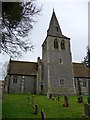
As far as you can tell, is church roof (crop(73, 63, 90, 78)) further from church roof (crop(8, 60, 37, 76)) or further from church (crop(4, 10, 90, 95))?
church roof (crop(8, 60, 37, 76))

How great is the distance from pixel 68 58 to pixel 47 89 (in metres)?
8.71

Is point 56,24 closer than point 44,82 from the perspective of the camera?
No

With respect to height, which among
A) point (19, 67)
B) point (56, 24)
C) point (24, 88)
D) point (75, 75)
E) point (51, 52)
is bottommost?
point (24, 88)

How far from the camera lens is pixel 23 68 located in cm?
3170

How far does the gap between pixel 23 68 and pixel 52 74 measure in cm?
772

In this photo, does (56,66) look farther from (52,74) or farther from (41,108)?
(41,108)

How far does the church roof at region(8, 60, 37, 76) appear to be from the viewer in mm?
30159

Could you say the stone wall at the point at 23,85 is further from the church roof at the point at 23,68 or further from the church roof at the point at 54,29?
the church roof at the point at 54,29

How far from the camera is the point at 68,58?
101 feet

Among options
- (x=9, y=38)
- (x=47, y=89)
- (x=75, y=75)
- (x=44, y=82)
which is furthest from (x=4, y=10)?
(x=75, y=75)

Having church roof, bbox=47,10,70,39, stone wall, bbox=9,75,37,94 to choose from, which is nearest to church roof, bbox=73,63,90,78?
church roof, bbox=47,10,70,39

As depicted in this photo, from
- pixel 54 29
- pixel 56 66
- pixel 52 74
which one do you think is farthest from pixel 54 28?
pixel 52 74

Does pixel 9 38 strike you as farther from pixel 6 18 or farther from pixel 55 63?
pixel 55 63

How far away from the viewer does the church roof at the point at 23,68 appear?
30.2 meters
